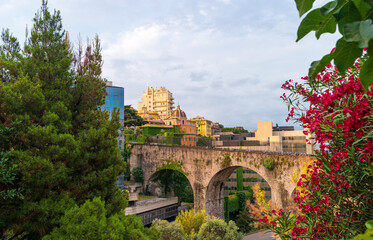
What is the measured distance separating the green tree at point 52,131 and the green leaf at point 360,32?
229 inches

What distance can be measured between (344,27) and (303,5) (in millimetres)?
264

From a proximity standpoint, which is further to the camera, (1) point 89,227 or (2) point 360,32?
(1) point 89,227

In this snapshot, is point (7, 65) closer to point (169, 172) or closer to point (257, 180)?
point (169, 172)

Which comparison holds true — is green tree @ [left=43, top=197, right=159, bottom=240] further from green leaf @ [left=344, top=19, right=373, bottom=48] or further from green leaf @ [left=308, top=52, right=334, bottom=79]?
green leaf @ [left=344, top=19, right=373, bottom=48]

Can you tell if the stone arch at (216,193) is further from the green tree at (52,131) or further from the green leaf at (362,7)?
the green leaf at (362,7)

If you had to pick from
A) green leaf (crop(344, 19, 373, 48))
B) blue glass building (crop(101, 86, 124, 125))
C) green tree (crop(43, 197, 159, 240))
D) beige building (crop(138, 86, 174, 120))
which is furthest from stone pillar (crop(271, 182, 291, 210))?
beige building (crop(138, 86, 174, 120))

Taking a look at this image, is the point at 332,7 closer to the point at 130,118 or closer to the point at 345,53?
the point at 345,53

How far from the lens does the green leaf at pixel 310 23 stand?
2.62ft

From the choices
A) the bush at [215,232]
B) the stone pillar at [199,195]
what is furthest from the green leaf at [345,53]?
the stone pillar at [199,195]

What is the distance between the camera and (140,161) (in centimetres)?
2881

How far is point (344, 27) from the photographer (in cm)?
59

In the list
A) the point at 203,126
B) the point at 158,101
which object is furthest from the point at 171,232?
the point at 158,101

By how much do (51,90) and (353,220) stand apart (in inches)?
252

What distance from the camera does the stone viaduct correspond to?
17.7 m
